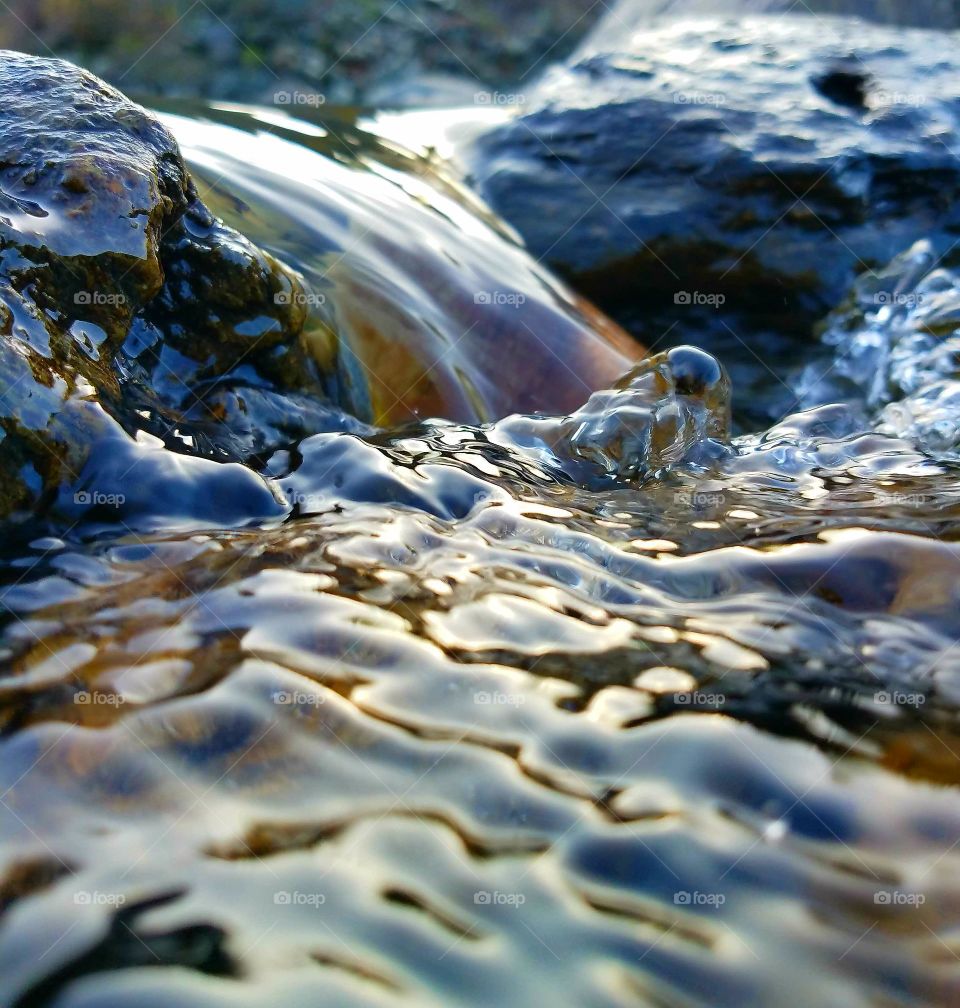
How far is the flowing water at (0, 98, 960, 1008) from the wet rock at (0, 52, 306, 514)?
238 mm

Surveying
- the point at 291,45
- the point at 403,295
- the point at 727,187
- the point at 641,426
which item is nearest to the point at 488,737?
the point at 641,426

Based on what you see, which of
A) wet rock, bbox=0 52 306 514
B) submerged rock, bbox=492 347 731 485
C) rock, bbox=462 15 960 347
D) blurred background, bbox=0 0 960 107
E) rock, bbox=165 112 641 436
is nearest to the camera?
wet rock, bbox=0 52 306 514

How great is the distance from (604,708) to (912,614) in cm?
Answer: 72

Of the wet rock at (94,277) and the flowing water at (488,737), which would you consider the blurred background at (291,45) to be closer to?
the wet rock at (94,277)

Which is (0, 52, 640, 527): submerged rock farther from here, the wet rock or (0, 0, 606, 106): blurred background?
(0, 0, 606, 106): blurred background

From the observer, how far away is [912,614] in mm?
2078

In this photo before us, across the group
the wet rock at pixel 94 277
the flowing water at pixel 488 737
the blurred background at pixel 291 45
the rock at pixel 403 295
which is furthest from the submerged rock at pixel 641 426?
the blurred background at pixel 291 45

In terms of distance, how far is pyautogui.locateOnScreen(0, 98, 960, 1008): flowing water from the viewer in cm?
133

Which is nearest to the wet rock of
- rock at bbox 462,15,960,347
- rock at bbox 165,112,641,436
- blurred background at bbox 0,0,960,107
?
rock at bbox 165,112,641,436

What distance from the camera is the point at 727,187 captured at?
15.6 feet

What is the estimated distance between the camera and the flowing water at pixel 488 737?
1.33 metres

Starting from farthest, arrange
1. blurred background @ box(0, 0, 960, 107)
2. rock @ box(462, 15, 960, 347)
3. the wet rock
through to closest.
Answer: blurred background @ box(0, 0, 960, 107), rock @ box(462, 15, 960, 347), the wet rock

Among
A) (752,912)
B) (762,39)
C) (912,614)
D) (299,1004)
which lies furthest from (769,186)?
(299,1004)

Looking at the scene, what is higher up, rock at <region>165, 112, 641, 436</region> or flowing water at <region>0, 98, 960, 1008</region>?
rock at <region>165, 112, 641, 436</region>
